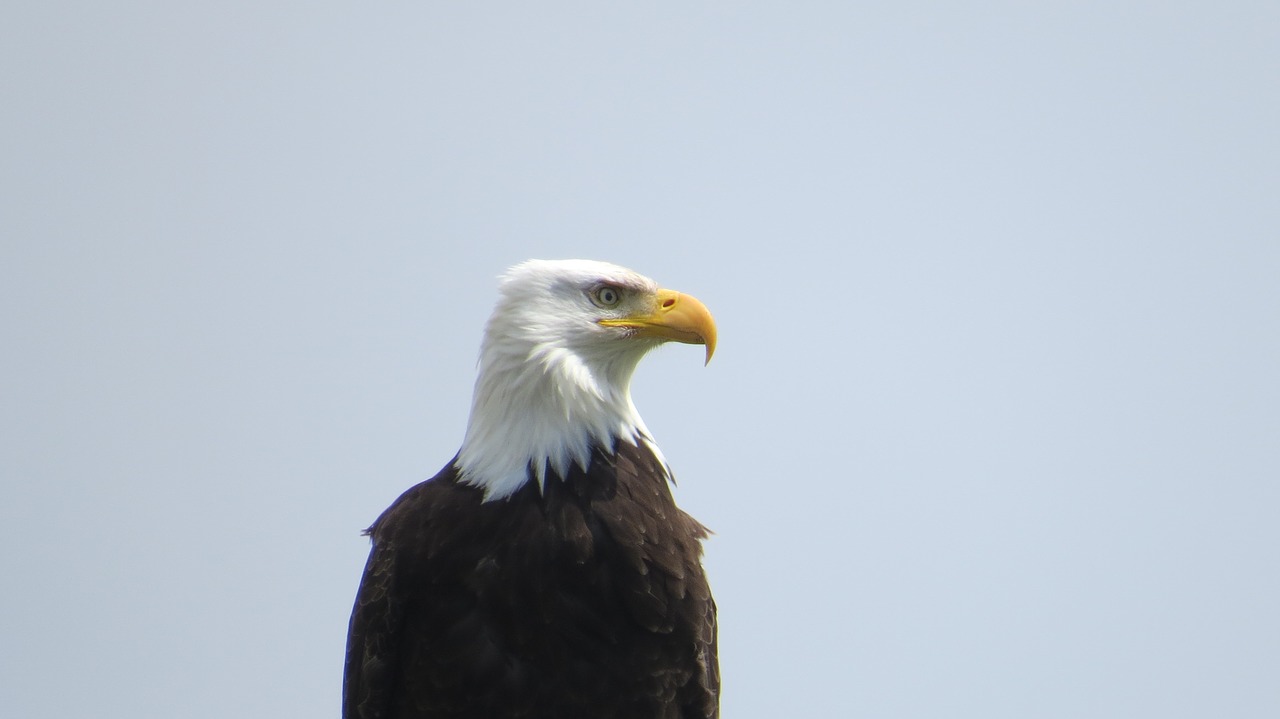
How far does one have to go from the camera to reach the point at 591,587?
469cm

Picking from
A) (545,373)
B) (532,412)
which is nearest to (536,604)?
(532,412)

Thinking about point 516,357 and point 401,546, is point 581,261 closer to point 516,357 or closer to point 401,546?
point 516,357

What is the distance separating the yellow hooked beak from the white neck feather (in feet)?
0.52

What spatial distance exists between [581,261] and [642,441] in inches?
31.9

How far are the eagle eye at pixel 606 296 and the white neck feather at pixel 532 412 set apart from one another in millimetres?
202

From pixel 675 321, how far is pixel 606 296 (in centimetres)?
30

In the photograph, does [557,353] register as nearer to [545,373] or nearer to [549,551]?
[545,373]

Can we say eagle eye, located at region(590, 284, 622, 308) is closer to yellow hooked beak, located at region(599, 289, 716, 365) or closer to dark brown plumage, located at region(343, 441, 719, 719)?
yellow hooked beak, located at region(599, 289, 716, 365)

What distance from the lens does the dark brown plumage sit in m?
4.67

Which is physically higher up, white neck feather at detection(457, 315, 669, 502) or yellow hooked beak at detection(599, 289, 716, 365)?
yellow hooked beak at detection(599, 289, 716, 365)

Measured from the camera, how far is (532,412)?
490 centimetres

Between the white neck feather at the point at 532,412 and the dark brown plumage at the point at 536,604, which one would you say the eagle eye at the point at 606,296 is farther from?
the dark brown plumage at the point at 536,604

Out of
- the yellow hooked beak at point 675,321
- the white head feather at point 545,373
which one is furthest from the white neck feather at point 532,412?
the yellow hooked beak at point 675,321

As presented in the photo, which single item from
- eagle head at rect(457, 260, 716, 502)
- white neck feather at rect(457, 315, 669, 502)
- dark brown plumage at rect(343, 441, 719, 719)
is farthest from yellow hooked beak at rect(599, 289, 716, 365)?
dark brown plumage at rect(343, 441, 719, 719)
